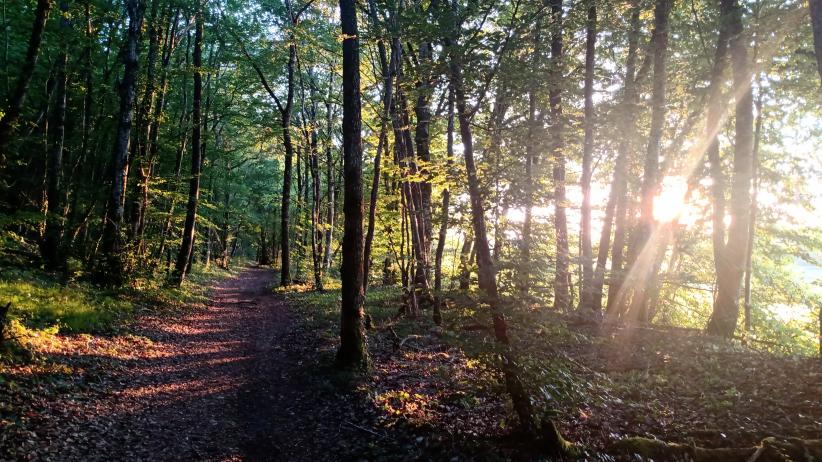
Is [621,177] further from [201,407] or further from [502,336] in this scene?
[201,407]

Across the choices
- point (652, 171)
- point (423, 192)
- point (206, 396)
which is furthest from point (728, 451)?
point (423, 192)

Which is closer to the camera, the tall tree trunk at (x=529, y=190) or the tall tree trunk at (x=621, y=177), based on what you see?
the tall tree trunk at (x=529, y=190)

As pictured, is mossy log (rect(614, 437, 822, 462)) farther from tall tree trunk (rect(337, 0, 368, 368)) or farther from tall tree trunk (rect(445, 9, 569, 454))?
tall tree trunk (rect(337, 0, 368, 368))

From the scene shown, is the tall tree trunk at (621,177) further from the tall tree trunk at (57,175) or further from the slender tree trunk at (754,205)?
the tall tree trunk at (57,175)

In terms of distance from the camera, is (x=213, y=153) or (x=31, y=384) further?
(x=213, y=153)

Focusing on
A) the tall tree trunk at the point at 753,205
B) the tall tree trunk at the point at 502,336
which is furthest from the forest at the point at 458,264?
the tall tree trunk at the point at 753,205

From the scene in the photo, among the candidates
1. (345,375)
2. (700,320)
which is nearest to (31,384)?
(345,375)

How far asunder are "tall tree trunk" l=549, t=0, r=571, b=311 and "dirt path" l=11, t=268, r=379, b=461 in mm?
4799

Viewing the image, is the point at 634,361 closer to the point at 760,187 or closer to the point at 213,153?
the point at 760,187

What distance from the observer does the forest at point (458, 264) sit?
5.64m

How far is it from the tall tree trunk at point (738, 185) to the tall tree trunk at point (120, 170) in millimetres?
16671

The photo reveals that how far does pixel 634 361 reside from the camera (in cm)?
891

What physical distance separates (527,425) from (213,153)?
2469 cm

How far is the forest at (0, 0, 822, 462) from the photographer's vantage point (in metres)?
5.64
